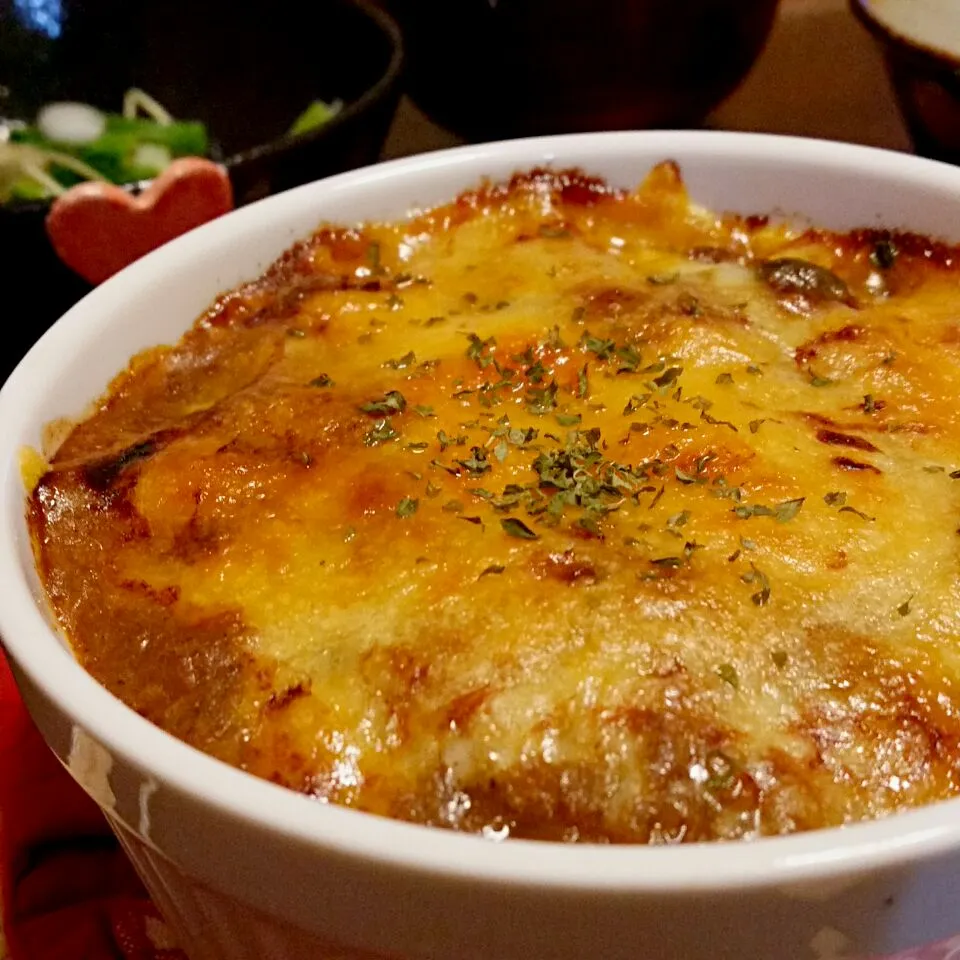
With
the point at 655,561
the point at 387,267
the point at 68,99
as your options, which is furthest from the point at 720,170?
the point at 68,99

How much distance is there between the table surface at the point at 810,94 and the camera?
6.33 ft

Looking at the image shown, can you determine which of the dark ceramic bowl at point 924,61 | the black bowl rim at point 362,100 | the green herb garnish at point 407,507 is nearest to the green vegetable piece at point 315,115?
the black bowl rim at point 362,100

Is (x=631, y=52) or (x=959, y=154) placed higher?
(x=631, y=52)

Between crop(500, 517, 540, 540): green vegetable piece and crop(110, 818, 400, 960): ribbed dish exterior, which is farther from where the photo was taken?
crop(500, 517, 540, 540): green vegetable piece

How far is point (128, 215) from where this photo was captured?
1.29 meters

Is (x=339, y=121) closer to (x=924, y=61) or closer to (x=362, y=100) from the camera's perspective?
(x=362, y=100)

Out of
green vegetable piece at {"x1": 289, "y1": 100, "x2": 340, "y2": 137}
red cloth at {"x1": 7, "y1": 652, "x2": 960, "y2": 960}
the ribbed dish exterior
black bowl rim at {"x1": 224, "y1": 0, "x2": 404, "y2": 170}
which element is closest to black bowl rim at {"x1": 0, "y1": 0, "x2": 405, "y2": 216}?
black bowl rim at {"x1": 224, "y1": 0, "x2": 404, "y2": 170}

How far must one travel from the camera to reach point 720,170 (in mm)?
1326

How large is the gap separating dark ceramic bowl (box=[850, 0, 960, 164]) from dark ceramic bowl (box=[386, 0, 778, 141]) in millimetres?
204

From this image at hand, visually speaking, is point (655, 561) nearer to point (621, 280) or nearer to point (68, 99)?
point (621, 280)

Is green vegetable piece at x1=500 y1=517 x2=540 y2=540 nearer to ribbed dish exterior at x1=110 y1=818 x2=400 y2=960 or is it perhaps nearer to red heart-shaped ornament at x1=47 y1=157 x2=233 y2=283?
ribbed dish exterior at x1=110 y1=818 x2=400 y2=960

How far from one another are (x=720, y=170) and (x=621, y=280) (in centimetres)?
21

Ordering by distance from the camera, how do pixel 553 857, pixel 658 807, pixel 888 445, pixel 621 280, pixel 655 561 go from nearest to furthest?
pixel 553 857 < pixel 658 807 < pixel 655 561 < pixel 888 445 < pixel 621 280

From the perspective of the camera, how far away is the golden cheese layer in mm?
740
